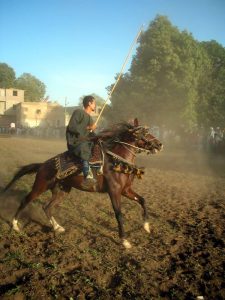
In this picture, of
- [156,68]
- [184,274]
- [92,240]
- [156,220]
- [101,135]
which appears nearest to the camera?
[184,274]

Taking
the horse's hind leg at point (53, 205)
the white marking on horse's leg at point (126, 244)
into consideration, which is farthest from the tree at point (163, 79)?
the white marking on horse's leg at point (126, 244)

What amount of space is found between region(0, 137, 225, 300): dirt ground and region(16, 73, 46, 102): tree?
87715 mm

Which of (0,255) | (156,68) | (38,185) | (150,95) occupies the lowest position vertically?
(0,255)

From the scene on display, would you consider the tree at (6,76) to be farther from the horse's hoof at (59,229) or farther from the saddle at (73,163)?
the horse's hoof at (59,229)

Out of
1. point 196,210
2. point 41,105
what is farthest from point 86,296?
point 41,105

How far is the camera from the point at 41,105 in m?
69.1

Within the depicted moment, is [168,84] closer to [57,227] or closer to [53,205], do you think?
[53,205]

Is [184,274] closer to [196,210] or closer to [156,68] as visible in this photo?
[196,210]

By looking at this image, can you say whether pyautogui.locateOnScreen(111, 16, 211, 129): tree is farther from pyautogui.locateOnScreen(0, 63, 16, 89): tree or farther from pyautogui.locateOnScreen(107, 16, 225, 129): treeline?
pyautogui.locateOnScreen(0, 63, 16, 89): tree

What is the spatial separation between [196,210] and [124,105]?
29.0 m

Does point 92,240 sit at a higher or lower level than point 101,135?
lower

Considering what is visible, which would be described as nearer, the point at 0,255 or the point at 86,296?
the point at 86,296

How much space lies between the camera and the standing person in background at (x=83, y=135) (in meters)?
6.73

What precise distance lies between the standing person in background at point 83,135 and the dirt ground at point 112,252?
1.40 meters
